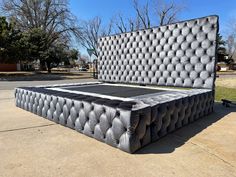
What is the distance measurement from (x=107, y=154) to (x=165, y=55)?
3.74 m

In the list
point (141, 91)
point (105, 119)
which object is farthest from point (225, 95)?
point (105, 119)

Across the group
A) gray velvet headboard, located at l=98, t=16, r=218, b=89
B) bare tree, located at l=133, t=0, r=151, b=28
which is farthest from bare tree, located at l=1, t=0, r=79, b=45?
gray velvet headboard, located at l=98, t=16, r=218, b=89

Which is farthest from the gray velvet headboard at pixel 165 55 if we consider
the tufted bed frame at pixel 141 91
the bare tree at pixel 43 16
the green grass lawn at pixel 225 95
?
the bare tree at pixel 43 16

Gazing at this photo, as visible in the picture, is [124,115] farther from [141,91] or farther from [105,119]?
[141,91]

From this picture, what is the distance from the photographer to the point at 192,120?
384 cm

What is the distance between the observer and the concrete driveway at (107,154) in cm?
208

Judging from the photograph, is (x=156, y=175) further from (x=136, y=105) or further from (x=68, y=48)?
(x=68, y=48)

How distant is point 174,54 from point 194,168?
3.65 m

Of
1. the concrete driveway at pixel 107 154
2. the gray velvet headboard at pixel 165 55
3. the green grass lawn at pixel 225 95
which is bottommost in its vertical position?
the concrete driveway at pixel 107 154

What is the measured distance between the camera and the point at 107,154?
8.07 feet

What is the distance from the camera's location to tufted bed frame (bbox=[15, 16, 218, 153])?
266 centimetres

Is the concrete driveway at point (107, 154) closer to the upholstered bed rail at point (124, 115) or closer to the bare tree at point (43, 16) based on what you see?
the upholstered bed rail at point (124, 115)

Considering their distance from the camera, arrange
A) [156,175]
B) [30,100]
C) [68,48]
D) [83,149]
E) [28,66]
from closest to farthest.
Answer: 1. [156,175]
2. [83,149]
3. [30,100]
4. [68,48]
5. [28,66]

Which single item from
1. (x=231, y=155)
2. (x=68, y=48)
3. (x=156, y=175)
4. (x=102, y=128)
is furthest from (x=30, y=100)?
(x=68, y=48)
